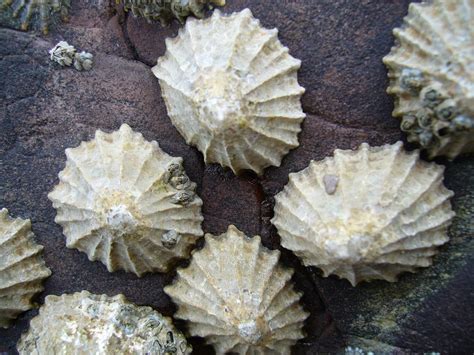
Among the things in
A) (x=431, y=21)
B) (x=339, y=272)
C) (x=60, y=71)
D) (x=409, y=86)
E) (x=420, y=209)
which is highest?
(x=431, y=21)

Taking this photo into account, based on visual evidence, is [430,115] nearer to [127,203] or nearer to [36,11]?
[127,203]

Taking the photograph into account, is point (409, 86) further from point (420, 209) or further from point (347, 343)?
point (347, 343)

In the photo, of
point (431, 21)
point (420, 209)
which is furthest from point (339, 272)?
point (431, 21)

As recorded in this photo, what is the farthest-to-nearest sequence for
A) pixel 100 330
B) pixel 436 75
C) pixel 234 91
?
pixel 100 330, pixel 234 91, pixel 436 75

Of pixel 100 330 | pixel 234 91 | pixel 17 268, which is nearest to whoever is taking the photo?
pixel 234 91

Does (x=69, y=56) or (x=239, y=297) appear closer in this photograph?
(x=239, y=297)

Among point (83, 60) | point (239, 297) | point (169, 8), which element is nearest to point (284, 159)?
point (239, 297)

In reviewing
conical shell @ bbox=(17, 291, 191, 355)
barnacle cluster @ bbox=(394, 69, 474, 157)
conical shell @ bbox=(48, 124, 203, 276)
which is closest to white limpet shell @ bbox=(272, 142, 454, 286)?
barnacle cluster @ bbox=(394, 69, 474, 157)
